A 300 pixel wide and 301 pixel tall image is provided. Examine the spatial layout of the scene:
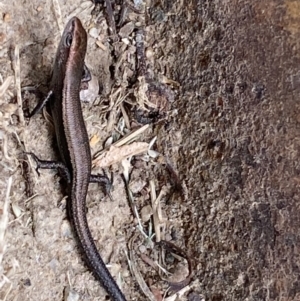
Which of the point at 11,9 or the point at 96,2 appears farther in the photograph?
the point at 96,2

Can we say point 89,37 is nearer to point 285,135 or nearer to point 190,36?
point 190,36

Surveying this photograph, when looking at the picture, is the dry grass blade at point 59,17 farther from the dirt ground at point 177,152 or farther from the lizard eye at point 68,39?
the lizard eye at point 68,39

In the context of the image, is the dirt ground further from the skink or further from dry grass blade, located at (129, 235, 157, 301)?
the skink

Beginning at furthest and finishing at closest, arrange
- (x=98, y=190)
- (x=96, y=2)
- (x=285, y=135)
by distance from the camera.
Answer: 1. (x=96, y=2)
2. (x=98, y=190)
3. (x=285, y=135)

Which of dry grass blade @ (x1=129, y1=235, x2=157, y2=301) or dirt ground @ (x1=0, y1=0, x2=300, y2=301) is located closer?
dirt ground @ (x1=0, y1=0, x2=300, y2=301)

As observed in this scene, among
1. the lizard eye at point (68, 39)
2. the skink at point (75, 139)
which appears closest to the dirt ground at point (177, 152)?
the skink at point (75, 139)

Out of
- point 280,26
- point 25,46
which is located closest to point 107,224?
point 25,46

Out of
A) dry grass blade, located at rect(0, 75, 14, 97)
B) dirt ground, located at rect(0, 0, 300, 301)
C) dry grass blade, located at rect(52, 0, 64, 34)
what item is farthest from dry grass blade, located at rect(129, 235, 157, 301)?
dry grass blade, located at rect(52, 0, 64, 34)
